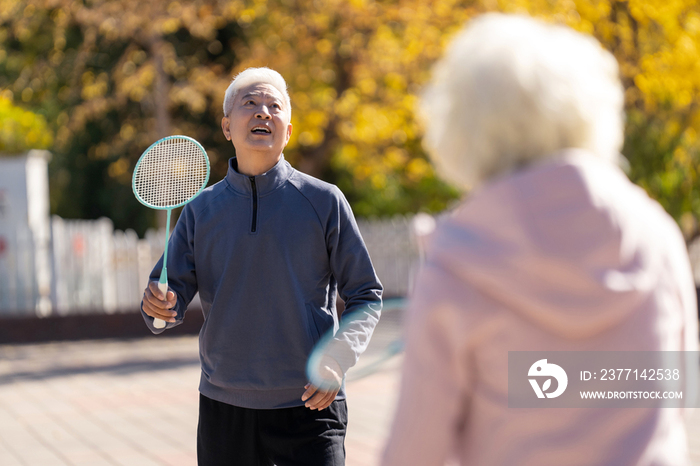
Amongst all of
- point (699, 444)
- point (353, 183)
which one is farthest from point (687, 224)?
point (353, 183)

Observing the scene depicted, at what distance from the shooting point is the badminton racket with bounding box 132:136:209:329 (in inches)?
122

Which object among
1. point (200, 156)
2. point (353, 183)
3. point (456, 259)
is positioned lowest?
point (353, 183)

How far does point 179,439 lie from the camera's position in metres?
6.08

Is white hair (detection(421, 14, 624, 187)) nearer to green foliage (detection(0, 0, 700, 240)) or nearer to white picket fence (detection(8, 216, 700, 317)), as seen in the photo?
white picket fence (detection(8, 216, 700, 317))

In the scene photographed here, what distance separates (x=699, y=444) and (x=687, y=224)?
27.2 feet

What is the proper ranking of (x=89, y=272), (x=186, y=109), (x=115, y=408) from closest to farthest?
(x=115, y=408), (x=89, y=272), (x=186, y=109)

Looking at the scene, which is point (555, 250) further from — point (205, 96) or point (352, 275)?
point (205, 96)

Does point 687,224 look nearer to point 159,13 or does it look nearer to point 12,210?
point 159,13

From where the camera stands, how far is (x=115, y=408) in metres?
7.35

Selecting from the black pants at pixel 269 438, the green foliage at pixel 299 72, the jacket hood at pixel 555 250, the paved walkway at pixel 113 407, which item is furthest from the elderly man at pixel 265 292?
the green foliage at pixel 299 72

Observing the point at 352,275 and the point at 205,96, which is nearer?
the point at 352,275

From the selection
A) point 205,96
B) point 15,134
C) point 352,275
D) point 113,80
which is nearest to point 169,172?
point 352,275

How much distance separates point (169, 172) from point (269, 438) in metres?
1.12

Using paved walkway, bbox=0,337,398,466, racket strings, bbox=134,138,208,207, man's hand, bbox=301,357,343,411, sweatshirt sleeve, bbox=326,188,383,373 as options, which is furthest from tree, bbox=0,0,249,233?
man's hand, bbox=301,357,343,411
